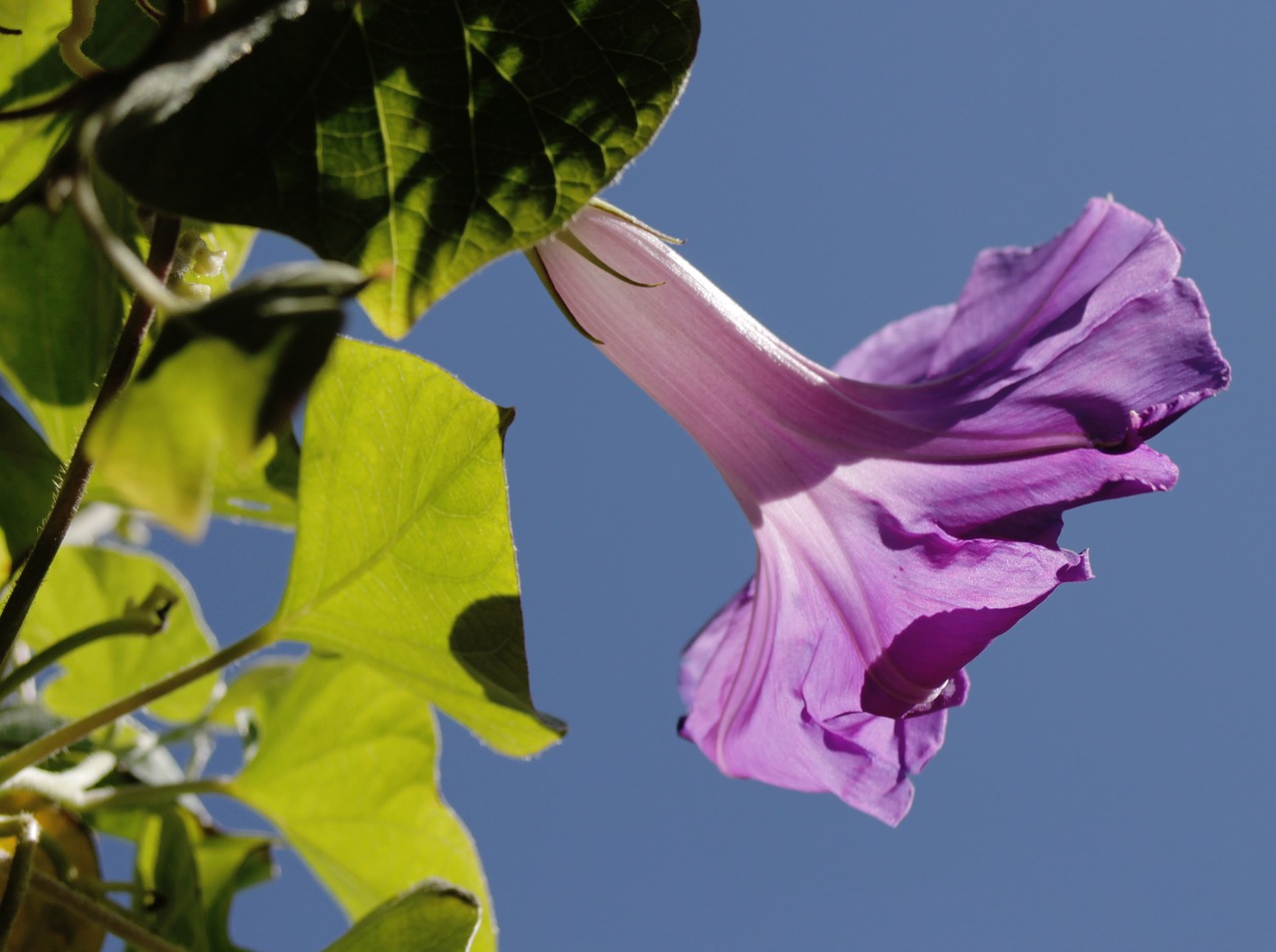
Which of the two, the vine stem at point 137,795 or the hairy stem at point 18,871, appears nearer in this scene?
the hairy stem at point 18,871

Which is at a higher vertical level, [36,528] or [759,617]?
[759,617]

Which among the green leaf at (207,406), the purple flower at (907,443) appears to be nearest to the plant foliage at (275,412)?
the green leaf at (207,406)

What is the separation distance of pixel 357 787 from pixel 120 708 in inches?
12.0

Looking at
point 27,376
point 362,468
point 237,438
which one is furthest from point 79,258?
point 237,438

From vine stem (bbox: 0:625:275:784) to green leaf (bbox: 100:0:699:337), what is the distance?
333mm

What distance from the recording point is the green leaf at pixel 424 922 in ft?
1.94

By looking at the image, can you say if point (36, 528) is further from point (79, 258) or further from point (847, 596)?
point (847, 596)

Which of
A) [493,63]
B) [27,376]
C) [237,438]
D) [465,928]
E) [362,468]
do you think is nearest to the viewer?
[237,438]

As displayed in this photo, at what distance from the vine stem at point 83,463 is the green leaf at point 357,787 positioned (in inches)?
15.8

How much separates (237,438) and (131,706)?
48 centimetres

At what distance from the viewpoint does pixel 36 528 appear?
2.22 feet

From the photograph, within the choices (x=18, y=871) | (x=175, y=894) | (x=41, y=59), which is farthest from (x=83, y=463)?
(x=175, y=894)

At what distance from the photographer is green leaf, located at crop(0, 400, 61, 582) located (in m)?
0.67

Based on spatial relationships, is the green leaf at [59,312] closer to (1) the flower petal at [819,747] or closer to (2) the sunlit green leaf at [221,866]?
(2) the sunlit green leaf at [221,866]
